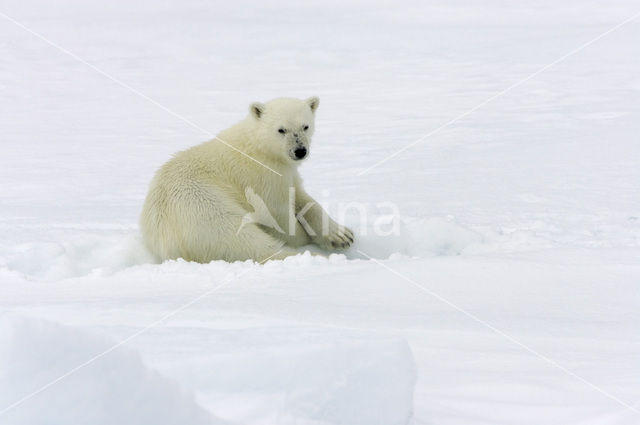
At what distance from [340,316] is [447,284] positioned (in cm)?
61

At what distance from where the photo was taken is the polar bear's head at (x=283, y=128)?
14.0ft

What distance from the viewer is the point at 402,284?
115 inches

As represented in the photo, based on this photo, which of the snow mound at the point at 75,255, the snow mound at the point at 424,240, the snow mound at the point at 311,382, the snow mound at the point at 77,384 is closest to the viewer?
the snow mound at the point at 77,384

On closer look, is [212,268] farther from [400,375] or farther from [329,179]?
[329,179]

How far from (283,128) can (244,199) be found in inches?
18.4

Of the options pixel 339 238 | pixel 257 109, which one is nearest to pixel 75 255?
pixel 257 109

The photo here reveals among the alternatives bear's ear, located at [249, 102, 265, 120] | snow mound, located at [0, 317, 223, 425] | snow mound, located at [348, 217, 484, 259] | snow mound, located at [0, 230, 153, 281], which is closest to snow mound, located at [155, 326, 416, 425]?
snow mound, located at [0, 317, 223, 425]

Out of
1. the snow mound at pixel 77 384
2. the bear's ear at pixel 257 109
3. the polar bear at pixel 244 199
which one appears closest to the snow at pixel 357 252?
the snow mound at pixel 77 384

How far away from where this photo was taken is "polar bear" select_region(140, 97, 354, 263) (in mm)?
3928

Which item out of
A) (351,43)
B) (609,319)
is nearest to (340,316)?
(609,319)

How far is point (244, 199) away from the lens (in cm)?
424

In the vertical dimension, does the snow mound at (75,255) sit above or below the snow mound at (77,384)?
below

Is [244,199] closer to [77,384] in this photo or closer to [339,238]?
[339,238]

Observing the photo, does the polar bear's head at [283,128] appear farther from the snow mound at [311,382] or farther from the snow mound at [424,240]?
the snow mound at [311,382]
